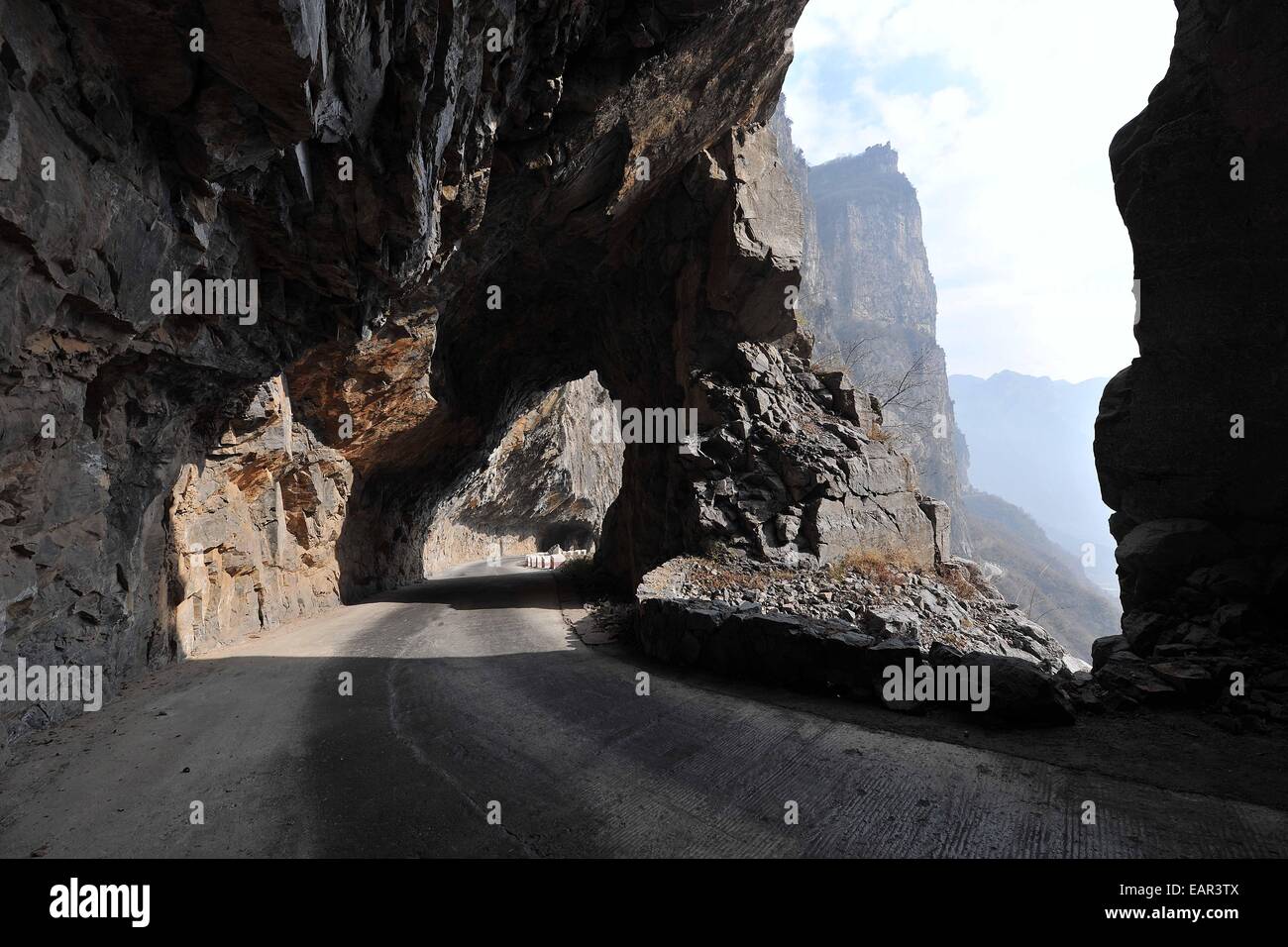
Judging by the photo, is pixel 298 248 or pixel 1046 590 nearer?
pixel 298 248

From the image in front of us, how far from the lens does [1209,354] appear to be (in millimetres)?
6289

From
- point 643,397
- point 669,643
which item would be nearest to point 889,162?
point 643,397

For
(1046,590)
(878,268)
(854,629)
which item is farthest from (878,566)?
(878,268)

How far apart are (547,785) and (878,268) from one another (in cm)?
15108

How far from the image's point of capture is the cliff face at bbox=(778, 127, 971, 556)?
109 meters

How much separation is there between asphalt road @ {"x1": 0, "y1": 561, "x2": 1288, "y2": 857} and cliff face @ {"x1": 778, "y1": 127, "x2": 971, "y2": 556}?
346ft

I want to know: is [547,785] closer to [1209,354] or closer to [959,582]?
[1209,354]

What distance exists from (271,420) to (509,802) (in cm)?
1016

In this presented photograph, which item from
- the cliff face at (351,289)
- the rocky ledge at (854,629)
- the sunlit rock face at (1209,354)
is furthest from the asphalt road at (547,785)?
the sunlit rock face at (1209,354)

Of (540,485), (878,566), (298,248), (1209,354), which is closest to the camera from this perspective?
(1209,354)

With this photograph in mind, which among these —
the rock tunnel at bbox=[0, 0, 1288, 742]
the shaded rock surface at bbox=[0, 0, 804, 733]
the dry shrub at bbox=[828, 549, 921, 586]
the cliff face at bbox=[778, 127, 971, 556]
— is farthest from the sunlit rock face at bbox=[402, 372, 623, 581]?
the cliff face at bbox=[778, 127, 971, 556]

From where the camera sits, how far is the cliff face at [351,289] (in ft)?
14.7

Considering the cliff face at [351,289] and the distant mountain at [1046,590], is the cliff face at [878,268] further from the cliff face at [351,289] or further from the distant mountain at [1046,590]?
the cliff face at [351,289]

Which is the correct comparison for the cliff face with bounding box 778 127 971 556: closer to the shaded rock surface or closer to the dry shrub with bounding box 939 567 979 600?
the shaded rock surface
